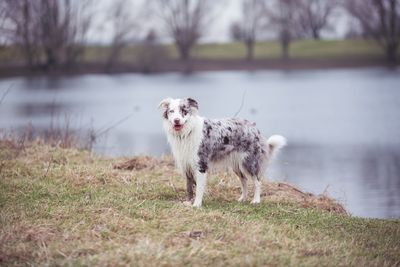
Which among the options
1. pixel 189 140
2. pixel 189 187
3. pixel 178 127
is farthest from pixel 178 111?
pixel 189 187

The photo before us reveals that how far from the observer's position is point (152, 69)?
60.9 metres

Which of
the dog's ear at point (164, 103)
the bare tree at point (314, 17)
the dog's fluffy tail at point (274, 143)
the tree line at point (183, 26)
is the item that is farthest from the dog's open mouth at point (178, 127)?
the bare tree at point (314, 17)

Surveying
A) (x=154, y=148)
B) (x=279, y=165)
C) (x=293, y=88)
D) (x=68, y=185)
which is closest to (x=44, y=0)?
(x=293, y=88)

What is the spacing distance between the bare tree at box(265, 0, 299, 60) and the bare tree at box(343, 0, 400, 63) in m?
7.87

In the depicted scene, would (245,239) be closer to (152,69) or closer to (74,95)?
(74,95)

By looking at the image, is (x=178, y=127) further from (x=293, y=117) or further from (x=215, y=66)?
(x=215, y=66)

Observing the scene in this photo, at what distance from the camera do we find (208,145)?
9102 millimetres

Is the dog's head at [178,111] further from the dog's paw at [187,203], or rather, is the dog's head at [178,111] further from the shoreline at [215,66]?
the shoreline at [215,66]

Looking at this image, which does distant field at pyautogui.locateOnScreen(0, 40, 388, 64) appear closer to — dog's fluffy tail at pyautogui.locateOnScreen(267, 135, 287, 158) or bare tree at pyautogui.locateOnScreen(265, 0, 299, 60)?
bare tree at pyautogui.locateOnScreen(265, 0, 299, 60)

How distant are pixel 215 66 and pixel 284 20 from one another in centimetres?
1009

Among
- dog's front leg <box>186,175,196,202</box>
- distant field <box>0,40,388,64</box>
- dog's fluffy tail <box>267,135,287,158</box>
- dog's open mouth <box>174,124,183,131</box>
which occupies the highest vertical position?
distant field <box>0,40,388,64</box>

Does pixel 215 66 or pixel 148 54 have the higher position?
A: pixel 148 54

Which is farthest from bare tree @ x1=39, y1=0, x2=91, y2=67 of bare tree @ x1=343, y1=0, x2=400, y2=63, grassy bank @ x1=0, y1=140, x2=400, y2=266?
grassy bank @ x1=0, y1=140, x2=400, y2=266

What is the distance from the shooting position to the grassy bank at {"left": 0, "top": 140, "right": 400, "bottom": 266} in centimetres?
662
